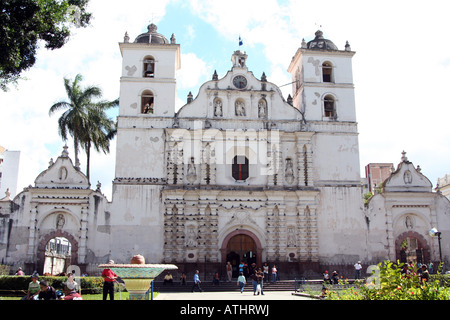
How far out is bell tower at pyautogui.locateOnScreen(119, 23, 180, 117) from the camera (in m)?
30.0

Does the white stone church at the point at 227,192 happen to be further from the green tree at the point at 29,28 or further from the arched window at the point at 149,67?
the green tree at the point at 29,28

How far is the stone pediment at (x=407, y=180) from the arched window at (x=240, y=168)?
8895 mm

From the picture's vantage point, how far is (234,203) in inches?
1132

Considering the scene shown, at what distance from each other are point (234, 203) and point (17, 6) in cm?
1718

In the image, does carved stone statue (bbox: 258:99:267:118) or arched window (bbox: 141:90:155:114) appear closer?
carved stone statue (bbox: 258:99:267:118)

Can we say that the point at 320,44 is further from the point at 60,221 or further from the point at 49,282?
the point at 49,282

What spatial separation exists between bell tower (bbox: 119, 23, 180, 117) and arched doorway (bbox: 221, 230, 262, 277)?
8.56 m

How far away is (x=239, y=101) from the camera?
30.6 m

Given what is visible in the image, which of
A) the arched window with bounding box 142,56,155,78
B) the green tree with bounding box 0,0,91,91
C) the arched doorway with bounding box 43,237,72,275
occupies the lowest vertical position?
the arched doorway with bounding box 43,237,72,275

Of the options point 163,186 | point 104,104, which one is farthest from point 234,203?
point 104,104

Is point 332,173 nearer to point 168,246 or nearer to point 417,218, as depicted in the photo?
point 417,218

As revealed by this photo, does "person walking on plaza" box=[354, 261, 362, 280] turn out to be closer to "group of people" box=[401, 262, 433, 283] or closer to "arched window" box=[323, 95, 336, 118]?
"group of people" box=[401, 262, 433, 283]

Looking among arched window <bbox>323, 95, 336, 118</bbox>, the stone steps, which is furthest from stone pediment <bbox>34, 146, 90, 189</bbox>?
arched window <bbox>323, 95, 336, 118</bbox>

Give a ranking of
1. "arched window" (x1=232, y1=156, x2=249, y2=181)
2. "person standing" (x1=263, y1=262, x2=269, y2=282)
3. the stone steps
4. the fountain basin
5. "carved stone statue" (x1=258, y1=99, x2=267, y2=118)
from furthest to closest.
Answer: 1. "carved stone statue" (x1=258, y1=99, x2=267, y2=118)
2. "arched window" (x1=232, y1=156, x2=249, y2=181)
3. "person standing" (x1=263, y1=262, x2=269, y2=282)
4. the stone steps
5. the fountain basin
